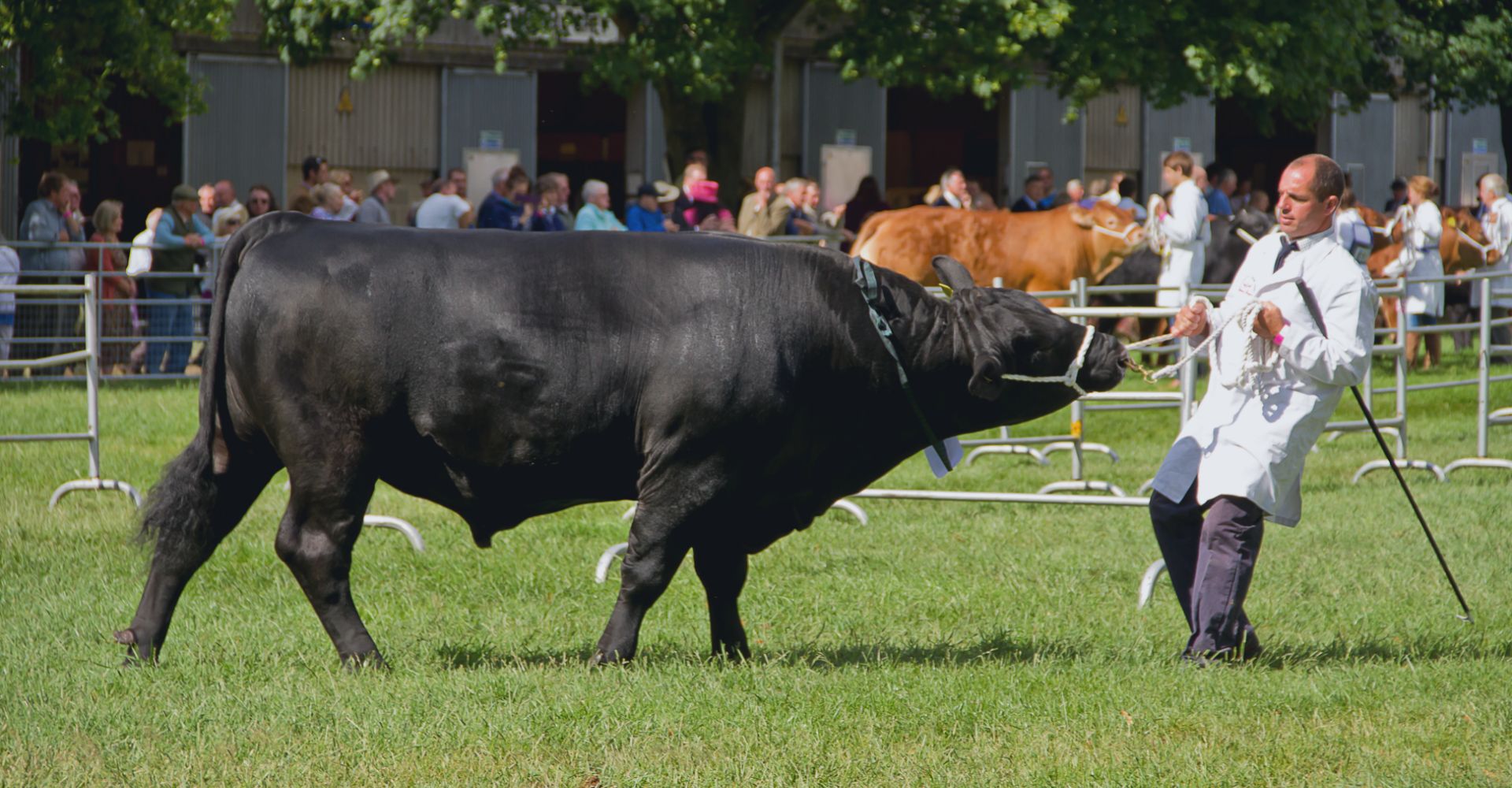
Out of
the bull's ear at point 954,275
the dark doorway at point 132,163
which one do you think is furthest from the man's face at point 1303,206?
the dark doorway at point 132,163

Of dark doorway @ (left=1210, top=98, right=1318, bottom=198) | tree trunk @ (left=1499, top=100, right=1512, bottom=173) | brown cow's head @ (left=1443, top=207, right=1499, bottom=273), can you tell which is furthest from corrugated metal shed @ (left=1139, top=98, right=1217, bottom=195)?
brown cow's head @ (left=1443, top=207, right=1499, bottom=273)

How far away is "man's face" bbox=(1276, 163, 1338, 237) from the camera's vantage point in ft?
20.1

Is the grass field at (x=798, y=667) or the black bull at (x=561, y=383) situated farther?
the black bull at (x=561, y=383)

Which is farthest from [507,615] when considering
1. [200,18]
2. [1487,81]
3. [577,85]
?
[1487,81]

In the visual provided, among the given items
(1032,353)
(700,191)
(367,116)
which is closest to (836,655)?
(1032,353)

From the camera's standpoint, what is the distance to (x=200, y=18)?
20.6 m

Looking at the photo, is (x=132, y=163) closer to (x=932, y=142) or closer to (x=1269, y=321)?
(x=932, y=142)

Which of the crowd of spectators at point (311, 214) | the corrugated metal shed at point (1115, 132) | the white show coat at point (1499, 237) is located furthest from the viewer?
the corrugated metal shed at point (1115, 132)

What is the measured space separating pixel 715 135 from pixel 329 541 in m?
15.5

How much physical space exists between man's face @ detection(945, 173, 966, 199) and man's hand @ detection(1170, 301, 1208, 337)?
13717 mm

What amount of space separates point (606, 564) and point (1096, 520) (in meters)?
3.26

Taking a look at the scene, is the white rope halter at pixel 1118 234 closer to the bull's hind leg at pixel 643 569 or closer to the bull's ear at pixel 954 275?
the bull's ear at pixel 954 275

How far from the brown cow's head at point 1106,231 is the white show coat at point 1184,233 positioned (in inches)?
12.0

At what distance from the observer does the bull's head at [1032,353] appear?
19.8ft
